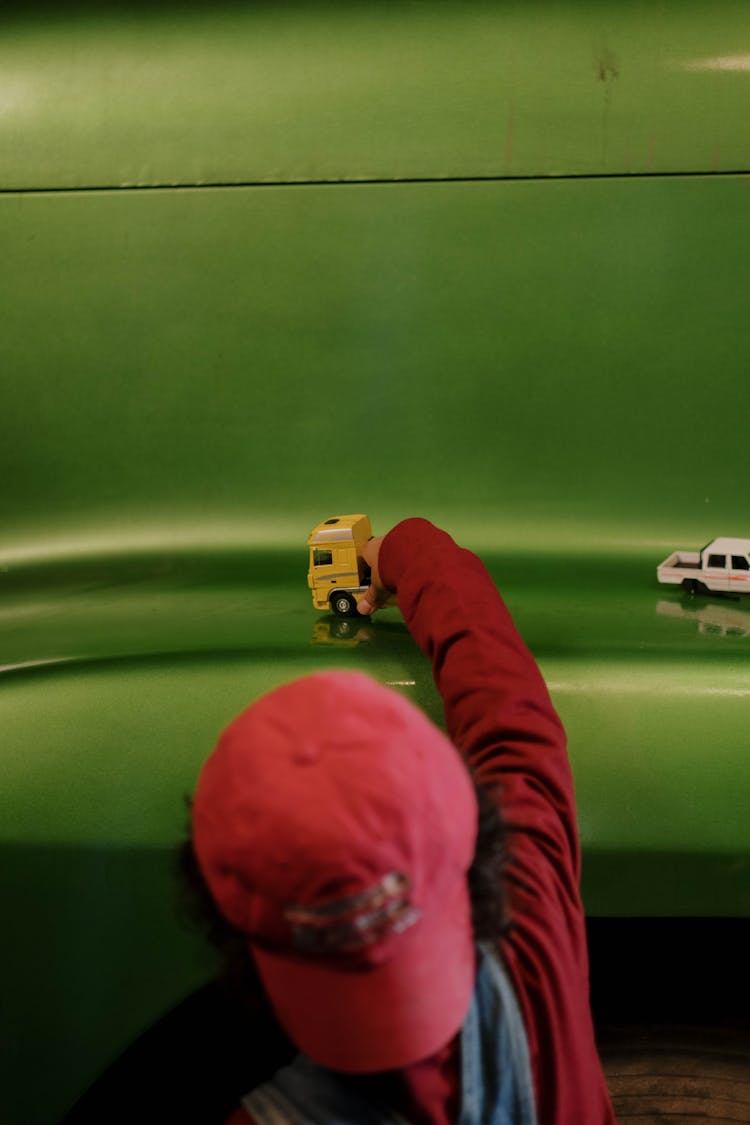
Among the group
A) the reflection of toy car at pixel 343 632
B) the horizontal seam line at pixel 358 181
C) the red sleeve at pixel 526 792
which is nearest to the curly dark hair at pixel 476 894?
the red sleeve at pixel 526 792

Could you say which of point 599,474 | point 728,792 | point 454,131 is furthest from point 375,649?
point 454,131

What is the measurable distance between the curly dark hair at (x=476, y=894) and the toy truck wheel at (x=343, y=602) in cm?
50

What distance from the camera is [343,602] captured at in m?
0.97

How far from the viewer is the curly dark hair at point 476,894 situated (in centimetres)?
46

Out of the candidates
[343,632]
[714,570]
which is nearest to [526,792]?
[343,632]

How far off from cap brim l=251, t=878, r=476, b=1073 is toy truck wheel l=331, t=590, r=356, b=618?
21.7 inches

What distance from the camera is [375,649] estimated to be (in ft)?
2.94

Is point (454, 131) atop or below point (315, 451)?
atop

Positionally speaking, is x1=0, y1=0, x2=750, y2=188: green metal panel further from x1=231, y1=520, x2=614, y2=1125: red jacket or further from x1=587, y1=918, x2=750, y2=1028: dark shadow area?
x1=587, y1=918, x2=750, y2=1028: dark shadow area

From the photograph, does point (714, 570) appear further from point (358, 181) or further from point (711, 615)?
point (358, 181)

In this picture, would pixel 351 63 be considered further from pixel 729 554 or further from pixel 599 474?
pixel 729 554

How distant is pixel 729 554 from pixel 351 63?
0.75 metres

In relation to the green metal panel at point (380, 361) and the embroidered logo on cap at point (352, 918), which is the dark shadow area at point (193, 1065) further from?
the embroidered logo on cap at point (352, 918)

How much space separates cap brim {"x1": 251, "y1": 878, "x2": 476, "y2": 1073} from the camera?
1.31ft
